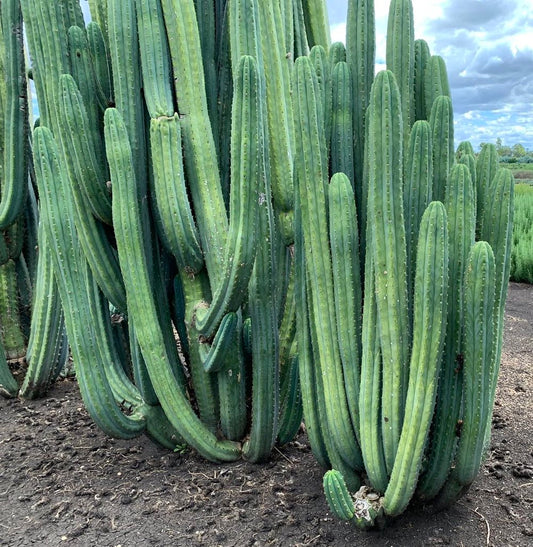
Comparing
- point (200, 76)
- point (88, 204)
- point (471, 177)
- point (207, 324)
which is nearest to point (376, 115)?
point (471, 177)

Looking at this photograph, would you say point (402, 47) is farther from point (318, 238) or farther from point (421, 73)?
point (318, 238)

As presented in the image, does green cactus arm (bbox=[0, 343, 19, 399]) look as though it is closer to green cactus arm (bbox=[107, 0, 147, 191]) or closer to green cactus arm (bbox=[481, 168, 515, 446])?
green cactus arm (bbox=[107, 0, 147, 191])

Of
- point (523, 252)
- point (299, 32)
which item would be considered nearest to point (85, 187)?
point (299, 32)

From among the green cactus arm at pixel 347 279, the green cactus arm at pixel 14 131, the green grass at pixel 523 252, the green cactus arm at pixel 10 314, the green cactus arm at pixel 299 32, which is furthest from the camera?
the green grass at pixel 523 252

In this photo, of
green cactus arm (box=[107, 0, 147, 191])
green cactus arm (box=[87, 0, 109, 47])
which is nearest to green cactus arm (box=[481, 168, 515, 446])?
green cactus arm (box=[107, 0, 147, 191])

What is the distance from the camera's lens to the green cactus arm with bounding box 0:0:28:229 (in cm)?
389

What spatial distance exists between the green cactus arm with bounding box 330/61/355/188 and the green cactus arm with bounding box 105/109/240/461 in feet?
2.71

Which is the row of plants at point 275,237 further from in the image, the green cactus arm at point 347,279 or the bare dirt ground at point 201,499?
the bare dirt ground at point 201,499

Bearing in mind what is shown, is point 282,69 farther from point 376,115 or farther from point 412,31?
point 376,115

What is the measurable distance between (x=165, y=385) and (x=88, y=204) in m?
0.85

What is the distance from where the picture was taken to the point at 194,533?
2.51m

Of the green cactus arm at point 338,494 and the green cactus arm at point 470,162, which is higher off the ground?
the green cactus arm at point 470,162

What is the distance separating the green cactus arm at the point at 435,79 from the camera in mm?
2492

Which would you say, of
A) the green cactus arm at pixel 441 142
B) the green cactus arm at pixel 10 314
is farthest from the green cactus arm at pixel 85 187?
the green cactus arm at pixel 10 314
